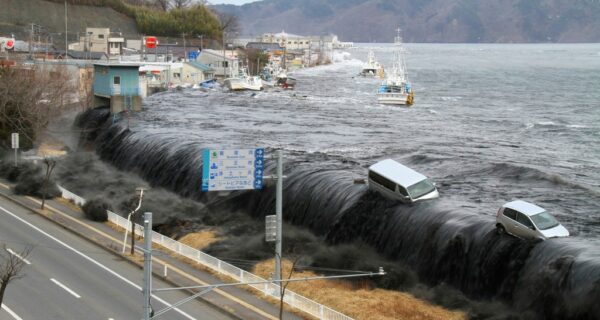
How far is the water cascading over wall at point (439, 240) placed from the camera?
27.6m

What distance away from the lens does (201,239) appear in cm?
3766

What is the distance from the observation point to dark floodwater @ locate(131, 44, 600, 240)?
141ft

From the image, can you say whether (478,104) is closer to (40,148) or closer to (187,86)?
(187,86)

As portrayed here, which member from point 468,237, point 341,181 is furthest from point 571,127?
Answer: point 468,237

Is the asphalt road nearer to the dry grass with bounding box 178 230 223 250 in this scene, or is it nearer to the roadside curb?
the roadside curb

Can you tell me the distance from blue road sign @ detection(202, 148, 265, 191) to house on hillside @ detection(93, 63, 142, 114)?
43439 mm

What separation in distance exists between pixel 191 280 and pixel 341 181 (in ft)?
42.0

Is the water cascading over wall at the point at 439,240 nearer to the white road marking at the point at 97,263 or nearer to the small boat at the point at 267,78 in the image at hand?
the white road marking at the point at 97,263

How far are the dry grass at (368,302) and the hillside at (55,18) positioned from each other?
383 feet

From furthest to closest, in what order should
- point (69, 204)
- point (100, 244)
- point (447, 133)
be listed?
point (447, 133) → point (69, 204) → point (100, 244)

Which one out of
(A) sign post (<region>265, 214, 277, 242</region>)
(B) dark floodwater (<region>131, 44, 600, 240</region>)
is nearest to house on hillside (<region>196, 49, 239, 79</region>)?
(B) dark floodwater (<region>131, 44, 600, 240</region>)

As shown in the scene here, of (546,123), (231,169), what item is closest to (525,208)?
(231,169)

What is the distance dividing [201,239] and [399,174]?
361 inches

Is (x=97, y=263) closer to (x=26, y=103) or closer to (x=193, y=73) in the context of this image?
(x=26, y=103)
